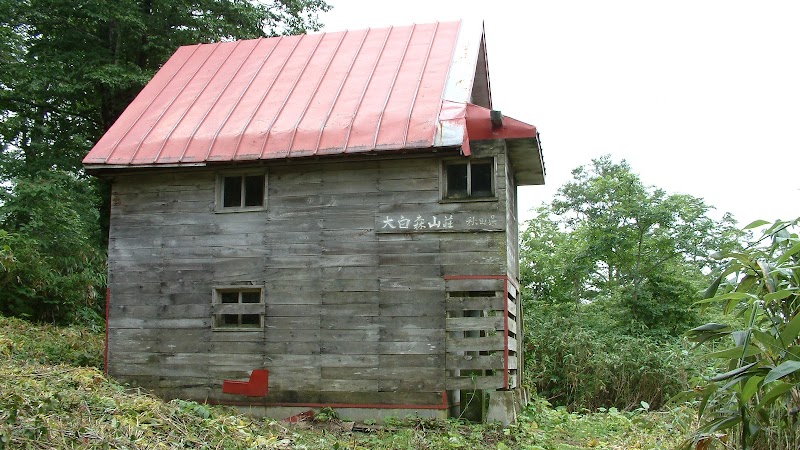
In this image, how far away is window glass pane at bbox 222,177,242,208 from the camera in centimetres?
1169

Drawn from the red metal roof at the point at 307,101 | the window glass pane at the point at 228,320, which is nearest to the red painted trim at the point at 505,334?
the red metal roof at the point at 307,101

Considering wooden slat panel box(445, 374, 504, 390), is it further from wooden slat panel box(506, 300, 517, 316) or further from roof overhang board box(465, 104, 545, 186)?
roof overhang board box(465, 104, 545, 186)

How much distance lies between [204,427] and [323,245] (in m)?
4.04

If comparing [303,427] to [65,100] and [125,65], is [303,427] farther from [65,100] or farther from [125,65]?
[65,100]

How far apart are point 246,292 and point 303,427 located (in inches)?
102

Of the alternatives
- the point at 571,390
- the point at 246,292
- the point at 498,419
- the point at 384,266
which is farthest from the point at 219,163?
the point at 571,390

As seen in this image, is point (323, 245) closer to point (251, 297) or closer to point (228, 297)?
point (251, 297)

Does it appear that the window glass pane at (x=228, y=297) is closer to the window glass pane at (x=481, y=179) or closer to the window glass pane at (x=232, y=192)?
the window glass pane at (x=232, y=192)

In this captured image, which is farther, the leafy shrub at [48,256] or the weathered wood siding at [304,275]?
the leafy shrub at [48,256]

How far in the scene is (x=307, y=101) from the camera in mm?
11969

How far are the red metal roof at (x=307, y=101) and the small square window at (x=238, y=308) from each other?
2.13 metres

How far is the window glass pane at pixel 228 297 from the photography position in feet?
37.7

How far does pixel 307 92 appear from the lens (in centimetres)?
1228

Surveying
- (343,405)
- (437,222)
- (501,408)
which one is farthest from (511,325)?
(343,405)
